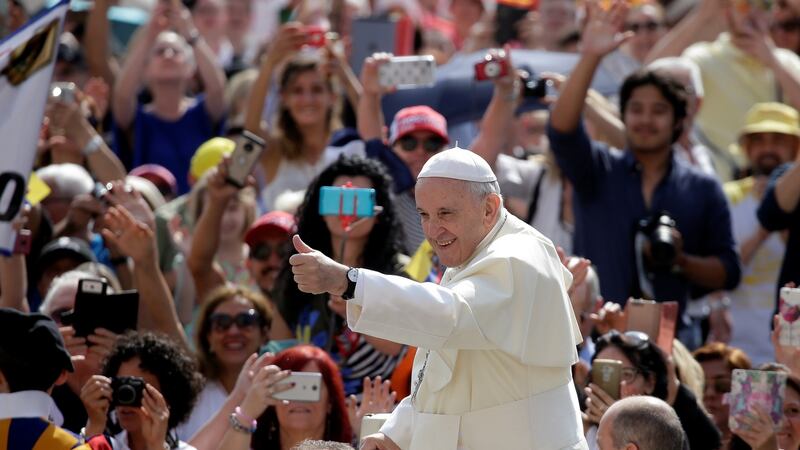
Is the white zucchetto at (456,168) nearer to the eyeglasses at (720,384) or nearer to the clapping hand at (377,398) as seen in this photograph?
the clapping hand at (377,398)

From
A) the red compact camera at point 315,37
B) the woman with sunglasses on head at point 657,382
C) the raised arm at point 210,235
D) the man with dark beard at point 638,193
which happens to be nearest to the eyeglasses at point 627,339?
the woman with sunglasses on head at point 657,382

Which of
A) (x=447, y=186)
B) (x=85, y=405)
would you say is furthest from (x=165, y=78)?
(x=447, y=186)

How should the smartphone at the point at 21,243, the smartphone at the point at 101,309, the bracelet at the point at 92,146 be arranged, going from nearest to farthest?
the smartphone at the point at 101,309 < the smartphone at the point at 21,243 < the bracelet at the point at 92,146

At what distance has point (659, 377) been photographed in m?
7.37

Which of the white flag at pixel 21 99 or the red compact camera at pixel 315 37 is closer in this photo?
the white flag at pixel 21 99

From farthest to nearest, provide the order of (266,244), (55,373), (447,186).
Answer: (266,244) → (55,373) → (447,186)

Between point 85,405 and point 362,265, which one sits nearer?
point 85,405

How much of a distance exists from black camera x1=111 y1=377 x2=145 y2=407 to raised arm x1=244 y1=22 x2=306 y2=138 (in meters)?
3.81

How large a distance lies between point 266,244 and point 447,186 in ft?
11.4

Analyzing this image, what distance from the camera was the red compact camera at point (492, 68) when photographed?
9.33 metres

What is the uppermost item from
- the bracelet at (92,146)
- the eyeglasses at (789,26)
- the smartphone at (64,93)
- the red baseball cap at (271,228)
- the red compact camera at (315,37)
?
the eyeglasses at (789,26)

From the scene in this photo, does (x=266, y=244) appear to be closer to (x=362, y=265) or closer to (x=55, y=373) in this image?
(x=362, y=265)

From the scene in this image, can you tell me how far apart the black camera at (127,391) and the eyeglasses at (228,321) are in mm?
1295

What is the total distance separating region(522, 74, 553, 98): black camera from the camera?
377 inches
